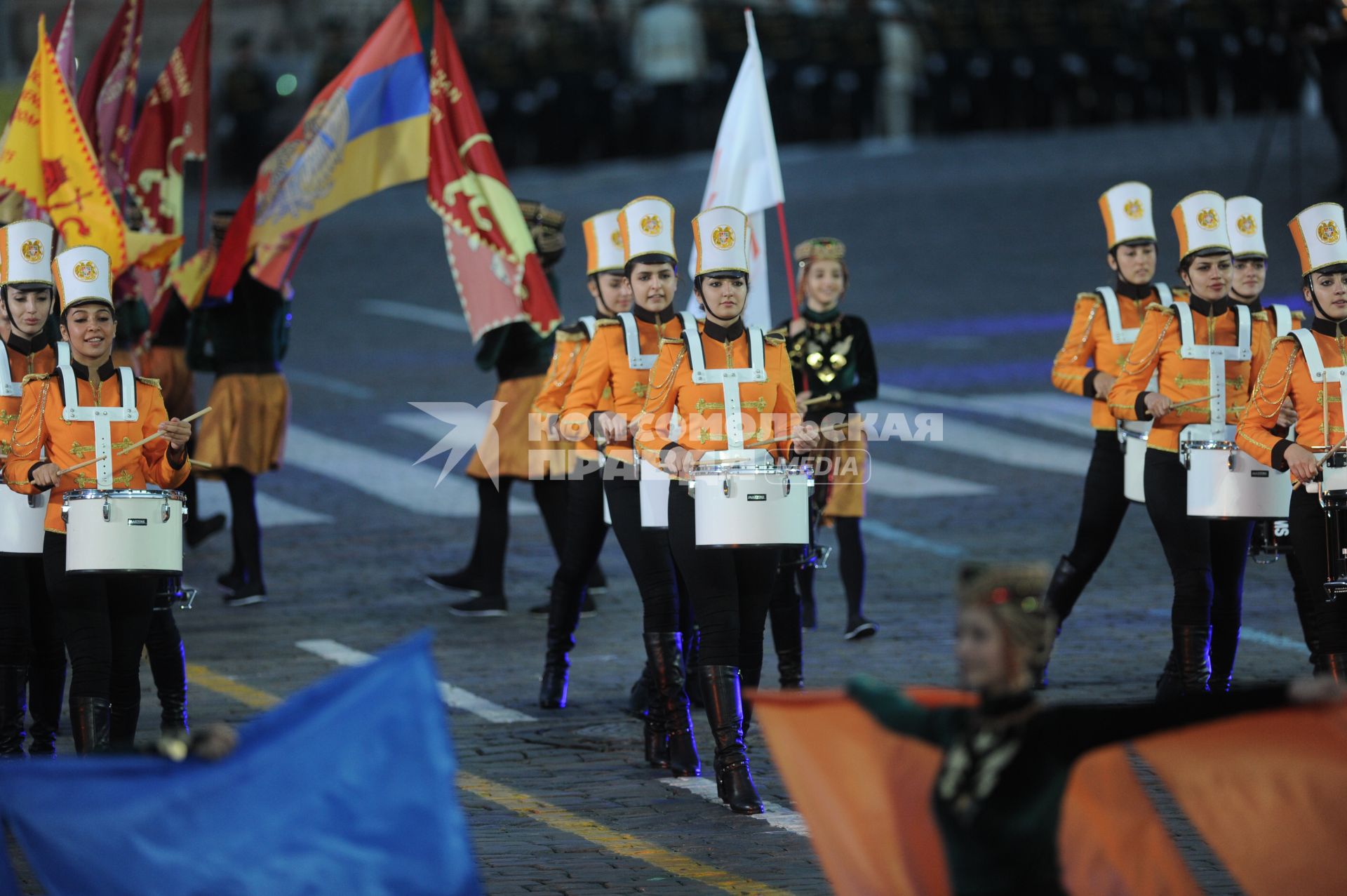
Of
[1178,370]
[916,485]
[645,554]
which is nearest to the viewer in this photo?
[645,554]

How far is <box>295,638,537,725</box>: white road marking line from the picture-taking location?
34.1 ft

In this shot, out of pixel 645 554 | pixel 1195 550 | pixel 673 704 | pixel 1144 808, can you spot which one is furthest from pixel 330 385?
pixel 1144 808

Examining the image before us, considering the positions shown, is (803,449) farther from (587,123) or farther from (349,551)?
(587,123)

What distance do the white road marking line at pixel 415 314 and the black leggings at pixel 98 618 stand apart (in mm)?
16105

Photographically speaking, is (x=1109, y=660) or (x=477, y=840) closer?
(x=477, y=840)

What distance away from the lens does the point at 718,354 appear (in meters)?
8.87

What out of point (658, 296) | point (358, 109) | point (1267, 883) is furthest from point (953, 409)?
point (1267, 883)

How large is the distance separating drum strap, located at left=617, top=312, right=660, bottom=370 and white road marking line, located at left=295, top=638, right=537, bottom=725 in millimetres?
1751

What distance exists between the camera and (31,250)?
894cm

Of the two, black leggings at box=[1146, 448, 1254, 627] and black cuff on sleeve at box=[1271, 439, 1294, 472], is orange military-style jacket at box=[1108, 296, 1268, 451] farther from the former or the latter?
black cuff on sleeve at box=[1271, 439, 1294, 472]

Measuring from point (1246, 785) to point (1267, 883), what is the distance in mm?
304

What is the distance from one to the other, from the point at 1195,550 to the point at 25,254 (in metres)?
5.19

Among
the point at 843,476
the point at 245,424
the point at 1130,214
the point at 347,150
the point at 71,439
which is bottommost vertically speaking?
the point at 843,476

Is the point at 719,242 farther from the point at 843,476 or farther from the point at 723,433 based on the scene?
the point at 843,476
